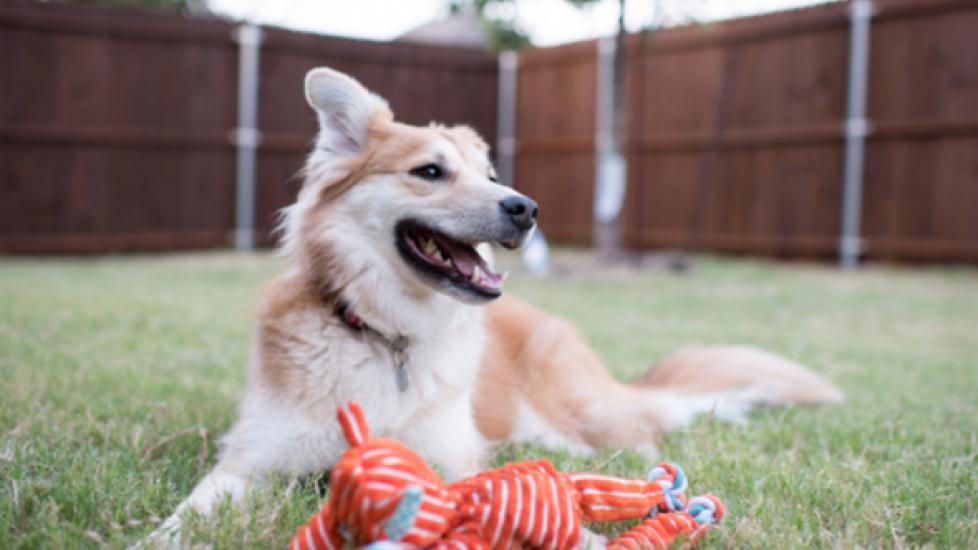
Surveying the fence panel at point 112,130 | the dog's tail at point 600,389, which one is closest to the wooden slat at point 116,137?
the fence panel at point 112,130

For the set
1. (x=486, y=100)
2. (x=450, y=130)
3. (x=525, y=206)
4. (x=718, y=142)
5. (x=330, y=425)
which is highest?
(x=486, y=100)

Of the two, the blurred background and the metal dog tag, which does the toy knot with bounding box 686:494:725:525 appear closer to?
the metal dog tag

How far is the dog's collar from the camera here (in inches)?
103

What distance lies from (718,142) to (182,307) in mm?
8158

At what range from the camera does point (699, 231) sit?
41.8ft

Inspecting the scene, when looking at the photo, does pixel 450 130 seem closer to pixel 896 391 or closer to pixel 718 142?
pixel 896 391

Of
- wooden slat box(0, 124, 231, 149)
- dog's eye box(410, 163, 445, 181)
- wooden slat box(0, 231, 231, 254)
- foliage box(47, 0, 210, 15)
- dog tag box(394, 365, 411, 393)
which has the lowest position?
dog tag box(394, 365, 411, 393)

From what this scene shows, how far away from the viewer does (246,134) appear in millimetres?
12820

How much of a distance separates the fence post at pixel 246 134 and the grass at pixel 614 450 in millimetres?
4851

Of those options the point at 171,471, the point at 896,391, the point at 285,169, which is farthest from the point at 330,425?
the point at 285,169

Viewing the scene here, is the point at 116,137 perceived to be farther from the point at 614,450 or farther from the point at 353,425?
the point at 353,425

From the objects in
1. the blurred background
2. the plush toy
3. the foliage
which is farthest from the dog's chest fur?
the foliage

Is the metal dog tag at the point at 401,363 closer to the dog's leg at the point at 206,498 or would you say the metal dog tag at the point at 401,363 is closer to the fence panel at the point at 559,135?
the dog's leg at the point at 206,498

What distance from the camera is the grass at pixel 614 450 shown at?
7.16ft
